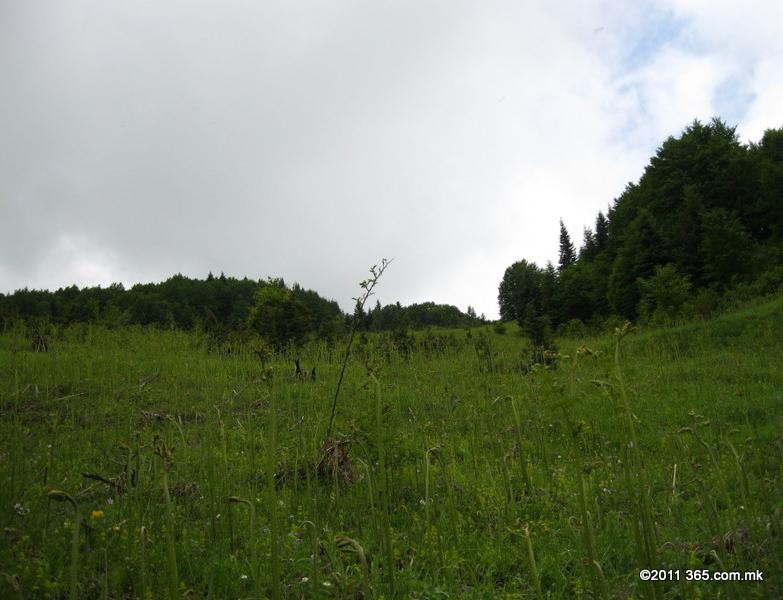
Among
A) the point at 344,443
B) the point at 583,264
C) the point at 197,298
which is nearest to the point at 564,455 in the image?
the point at 344,443

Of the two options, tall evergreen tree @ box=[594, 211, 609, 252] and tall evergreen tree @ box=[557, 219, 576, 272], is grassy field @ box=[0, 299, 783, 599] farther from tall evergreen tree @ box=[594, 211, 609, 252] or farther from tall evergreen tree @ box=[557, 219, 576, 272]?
tall evergreen tree @ box=[557, 219, 576, 272]

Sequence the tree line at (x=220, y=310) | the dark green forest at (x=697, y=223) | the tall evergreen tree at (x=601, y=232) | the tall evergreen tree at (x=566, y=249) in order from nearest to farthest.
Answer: the tree line at (x=220, y=310) → the dark green forest at (x=697, y=223) → the tall evergreen tree at (x=601, y=232) → the tall evergreen tree at (x=566, y=249)

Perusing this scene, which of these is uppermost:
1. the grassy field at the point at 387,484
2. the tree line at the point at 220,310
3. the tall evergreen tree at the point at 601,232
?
the tall evergreen tree at the point at 601,232

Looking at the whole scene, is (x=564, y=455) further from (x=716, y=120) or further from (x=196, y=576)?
(x=716, y=120)

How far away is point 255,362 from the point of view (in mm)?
10516

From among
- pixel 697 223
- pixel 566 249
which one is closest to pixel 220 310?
pixel 697 223

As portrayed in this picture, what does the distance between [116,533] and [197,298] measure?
55972mm

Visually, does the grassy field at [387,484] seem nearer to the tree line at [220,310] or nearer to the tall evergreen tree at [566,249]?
the tree line at [220,310]

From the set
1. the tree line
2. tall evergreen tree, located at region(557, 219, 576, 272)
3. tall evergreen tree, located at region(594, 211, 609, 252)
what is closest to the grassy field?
the tree line

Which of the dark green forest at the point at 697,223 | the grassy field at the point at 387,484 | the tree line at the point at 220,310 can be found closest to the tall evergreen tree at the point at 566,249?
the tree line at the point at 220,310

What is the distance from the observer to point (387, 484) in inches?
129

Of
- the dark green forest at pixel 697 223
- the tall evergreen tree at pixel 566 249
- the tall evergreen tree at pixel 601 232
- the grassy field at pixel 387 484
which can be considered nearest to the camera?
the grassy field at pixel 387 484

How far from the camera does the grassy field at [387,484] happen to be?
2014 millimetres

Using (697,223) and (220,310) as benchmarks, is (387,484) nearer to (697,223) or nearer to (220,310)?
(697,223)
